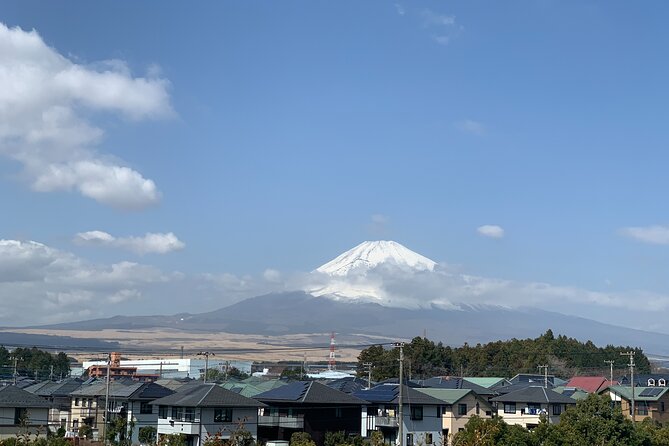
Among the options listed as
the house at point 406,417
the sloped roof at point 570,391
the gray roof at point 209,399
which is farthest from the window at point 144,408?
the sloped roof at point 570,391

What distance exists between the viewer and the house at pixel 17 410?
36.1 meters

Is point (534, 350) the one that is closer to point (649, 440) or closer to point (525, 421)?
point (525, 421)

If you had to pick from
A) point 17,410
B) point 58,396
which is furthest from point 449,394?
point 58,396

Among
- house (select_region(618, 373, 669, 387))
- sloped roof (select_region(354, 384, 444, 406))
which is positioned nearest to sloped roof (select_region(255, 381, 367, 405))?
sloped roof (select_region(354, 384, 444, 406))

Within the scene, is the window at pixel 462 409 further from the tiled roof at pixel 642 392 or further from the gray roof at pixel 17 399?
the gray roof at pixel 17 399

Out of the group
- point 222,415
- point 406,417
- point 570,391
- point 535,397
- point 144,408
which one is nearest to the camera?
point 222,415

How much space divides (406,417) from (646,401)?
21.2 m

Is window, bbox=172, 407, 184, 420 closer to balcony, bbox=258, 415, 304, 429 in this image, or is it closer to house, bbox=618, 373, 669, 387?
balcony, bbox=258, 415, 304, 429

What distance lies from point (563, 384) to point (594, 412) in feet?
120

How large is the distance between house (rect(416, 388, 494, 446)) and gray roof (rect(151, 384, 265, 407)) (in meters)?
11.6

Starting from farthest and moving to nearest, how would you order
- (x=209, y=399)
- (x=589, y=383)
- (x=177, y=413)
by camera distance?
(x=589, y=383) < (x=177, y=413) < (x=209, y=399)

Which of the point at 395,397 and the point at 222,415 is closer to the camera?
the point at 222,415

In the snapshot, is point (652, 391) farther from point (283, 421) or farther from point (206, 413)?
point (206, 413)

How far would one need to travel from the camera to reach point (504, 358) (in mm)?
91875
